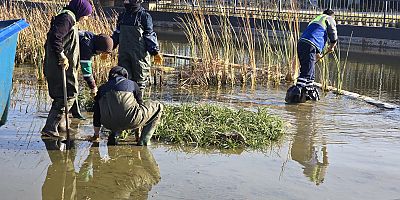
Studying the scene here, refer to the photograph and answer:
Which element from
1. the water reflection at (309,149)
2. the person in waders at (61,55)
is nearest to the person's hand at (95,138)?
the person in waders at (61,55)

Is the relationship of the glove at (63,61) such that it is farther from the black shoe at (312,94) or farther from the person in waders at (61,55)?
the black shoe at (312,94)

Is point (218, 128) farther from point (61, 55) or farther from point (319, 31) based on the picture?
point (319, 31)

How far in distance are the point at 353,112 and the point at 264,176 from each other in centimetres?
382

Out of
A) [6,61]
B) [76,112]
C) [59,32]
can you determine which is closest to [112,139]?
[76,112]

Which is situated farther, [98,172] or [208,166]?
[208,166]

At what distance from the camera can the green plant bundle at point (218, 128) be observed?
21.7 feet

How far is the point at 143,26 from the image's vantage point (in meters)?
7.55

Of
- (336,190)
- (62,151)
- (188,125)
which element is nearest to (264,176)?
(336,190)

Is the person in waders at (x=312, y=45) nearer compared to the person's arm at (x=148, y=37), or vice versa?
the person's arm at (x=148, y=37)

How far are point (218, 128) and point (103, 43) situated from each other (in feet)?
5.41

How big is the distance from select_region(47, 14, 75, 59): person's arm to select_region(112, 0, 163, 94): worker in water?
4.06 ft

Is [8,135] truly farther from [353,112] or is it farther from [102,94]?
[353,112]

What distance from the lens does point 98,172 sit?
18.1 ft

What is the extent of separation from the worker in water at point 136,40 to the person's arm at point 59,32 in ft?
4.06
